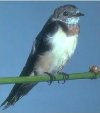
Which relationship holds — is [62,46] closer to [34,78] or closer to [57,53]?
[57,53]

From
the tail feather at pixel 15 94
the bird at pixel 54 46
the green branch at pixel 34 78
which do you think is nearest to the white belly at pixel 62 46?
the bird at pixel 54 46

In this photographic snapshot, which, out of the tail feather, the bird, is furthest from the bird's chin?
the tail feather

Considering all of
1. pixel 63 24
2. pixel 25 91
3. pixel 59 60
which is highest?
pixel 63 24

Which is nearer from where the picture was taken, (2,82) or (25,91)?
(2,82)

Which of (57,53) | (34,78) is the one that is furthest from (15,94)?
(34,78)

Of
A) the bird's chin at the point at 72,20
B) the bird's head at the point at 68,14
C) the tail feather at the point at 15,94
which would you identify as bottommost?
the tail feather at the point at 15,94

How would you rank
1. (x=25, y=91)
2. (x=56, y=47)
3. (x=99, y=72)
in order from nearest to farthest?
(x=99, y=72) < (x=56, y=47) < (x=25, y=91)

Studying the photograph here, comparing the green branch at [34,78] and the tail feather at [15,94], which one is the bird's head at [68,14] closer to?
the tail feather at [15,94]

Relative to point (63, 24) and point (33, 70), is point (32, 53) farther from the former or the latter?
point (63, 24)

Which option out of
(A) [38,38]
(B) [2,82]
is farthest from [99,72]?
(A) [38,38]
